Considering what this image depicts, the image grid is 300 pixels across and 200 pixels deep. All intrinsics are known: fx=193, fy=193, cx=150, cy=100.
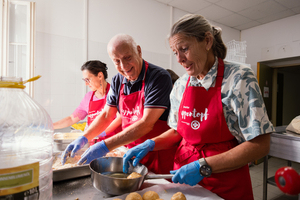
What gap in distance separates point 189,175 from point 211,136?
259 mm

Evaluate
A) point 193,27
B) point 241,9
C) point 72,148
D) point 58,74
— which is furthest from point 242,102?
point 241,9

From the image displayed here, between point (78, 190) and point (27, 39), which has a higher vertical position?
point (27, 39)

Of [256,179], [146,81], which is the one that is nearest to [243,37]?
[256,179]

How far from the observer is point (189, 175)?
0.98m

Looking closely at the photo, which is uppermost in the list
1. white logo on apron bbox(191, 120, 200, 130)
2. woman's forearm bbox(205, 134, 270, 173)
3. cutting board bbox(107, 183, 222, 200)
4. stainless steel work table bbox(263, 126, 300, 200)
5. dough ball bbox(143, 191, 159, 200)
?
white logo on apron bbox(191, 120, 200, 130)

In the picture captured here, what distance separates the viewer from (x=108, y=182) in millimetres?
881

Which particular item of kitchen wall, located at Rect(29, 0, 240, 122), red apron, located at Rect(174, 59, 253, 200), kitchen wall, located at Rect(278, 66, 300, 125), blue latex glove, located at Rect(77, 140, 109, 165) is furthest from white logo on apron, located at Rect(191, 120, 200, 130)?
kitchen wall, located at Rect(278, 66, 300, 125)

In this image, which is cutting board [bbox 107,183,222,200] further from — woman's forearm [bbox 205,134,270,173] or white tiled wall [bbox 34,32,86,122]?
white tiled wall [bbox 34,32,86,122]

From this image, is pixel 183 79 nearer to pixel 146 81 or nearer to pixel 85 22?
pixel 146 81

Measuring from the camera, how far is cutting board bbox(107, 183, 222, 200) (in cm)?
93

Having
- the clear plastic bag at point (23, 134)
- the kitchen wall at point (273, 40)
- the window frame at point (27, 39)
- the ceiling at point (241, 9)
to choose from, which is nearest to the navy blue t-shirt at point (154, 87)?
the clear plastic bag at point (23, 134)

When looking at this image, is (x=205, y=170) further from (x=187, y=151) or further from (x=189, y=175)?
(x=187, y=151)

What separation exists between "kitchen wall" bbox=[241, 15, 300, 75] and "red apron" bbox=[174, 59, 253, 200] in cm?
453

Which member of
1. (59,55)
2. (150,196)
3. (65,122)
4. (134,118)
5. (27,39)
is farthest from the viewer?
(59,55)
